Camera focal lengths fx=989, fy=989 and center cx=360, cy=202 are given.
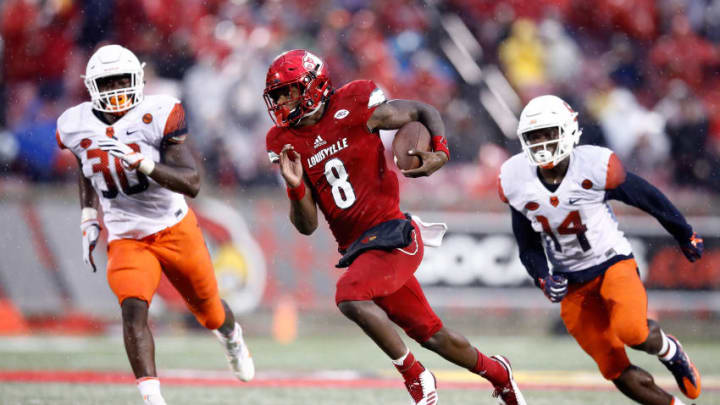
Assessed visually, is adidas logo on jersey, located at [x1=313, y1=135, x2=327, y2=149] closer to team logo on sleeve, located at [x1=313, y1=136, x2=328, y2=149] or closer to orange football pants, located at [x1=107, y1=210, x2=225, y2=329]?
team logo on sleeve, located at [x1=313, y1=136, x2=328, y2=149]

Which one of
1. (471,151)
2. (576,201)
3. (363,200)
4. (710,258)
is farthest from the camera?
(471,151)

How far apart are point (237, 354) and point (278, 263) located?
3.88 metres

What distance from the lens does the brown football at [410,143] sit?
441 centimetres

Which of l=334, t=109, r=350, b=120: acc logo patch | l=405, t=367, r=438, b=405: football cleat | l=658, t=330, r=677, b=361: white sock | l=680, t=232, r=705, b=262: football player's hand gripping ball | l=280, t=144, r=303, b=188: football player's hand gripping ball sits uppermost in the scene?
l=334, t=109, r=350, b=120: acc logo patch

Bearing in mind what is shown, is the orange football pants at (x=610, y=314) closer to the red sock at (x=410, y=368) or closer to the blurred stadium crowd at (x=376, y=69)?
the red sock at (x=410, y=368)

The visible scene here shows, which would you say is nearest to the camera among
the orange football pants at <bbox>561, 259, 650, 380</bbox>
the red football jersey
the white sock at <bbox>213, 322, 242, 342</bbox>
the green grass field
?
the red football jersey

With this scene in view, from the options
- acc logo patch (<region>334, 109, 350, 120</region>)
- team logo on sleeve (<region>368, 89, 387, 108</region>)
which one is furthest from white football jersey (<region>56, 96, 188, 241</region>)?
team logo on sleeve (<region>368, 89, 387, 108</region>)

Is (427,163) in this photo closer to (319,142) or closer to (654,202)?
(319,142)

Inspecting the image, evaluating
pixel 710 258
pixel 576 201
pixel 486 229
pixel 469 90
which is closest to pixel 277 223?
pixel 486 229

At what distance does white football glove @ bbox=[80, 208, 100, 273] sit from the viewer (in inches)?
202

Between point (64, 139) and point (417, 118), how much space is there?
6.19 ft

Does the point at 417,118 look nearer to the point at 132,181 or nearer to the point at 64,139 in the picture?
the point at 132,181

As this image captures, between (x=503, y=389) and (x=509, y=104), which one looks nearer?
(x=503, y=389)

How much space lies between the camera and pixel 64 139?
17.0 ft
